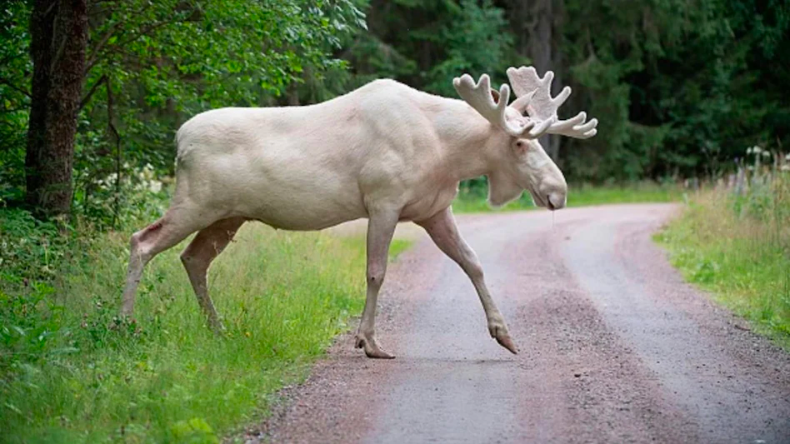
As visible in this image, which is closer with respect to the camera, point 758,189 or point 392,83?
point 392,83

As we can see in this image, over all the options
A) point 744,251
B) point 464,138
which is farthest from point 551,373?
point 744,251

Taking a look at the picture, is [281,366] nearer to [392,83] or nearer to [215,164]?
[215,164]

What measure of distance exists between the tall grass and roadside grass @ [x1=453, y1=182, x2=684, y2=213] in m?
8.66

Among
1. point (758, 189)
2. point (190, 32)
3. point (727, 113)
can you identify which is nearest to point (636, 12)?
point (727, 113)

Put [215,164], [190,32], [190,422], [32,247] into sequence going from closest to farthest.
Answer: [190,422] < [215,164] < [32,247] < [190,32]

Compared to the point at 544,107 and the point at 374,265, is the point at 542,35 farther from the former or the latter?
the point at 374,265

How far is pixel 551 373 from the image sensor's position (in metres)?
8.62

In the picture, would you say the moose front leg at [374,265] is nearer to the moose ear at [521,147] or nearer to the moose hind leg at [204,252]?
the moose ear at [521,147]

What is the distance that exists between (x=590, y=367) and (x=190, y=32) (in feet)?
20.9

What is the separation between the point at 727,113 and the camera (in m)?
38.3

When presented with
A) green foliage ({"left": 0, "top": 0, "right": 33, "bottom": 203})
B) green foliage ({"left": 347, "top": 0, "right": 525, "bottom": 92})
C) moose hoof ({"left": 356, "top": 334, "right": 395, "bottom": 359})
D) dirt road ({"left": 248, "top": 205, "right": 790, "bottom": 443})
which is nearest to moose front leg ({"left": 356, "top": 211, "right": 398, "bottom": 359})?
moose hoof ({"left": 356, "top": 334, "right": 395, "bottom": 359})

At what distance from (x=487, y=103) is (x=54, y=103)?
475cm

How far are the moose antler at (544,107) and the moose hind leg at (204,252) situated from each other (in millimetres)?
2466

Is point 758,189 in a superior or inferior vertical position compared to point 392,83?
inferior
